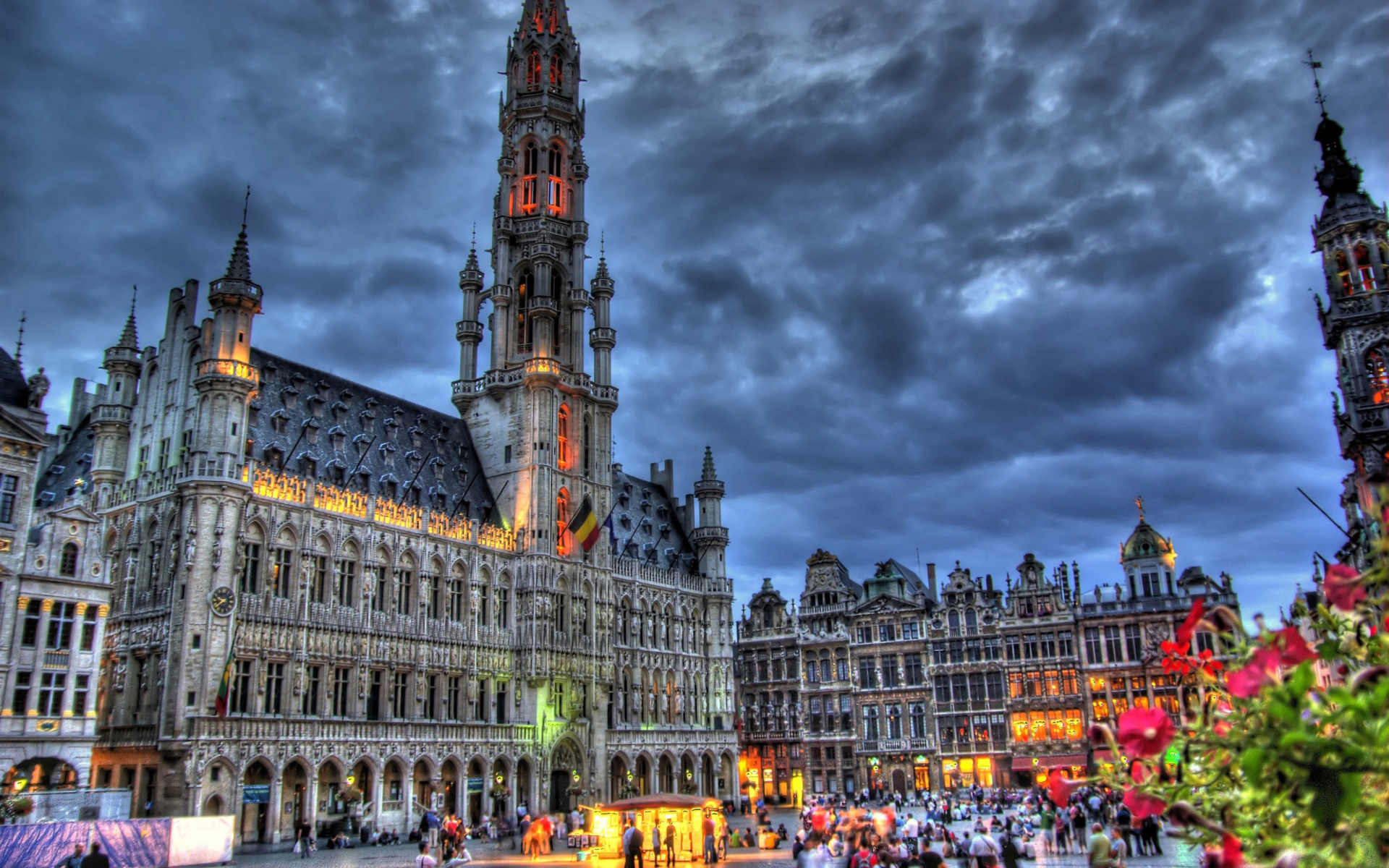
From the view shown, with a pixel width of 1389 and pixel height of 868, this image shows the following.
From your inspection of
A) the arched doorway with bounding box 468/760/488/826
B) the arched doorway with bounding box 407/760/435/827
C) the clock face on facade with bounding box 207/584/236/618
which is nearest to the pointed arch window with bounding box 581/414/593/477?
the arched doorway with bounding box 468/760/488/826

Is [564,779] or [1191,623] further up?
[1191,623]

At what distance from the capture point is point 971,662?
2872 inches

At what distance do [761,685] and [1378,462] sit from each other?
160 feet

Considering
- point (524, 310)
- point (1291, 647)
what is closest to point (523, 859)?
point (1291, 647)

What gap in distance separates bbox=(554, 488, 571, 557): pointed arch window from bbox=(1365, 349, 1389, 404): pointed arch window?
142 feet

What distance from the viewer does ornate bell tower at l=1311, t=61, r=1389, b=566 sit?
47062mm

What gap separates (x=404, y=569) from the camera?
51656 millimetres

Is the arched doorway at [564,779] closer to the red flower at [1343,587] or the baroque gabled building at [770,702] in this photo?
the baroque gabled building at [770,702]

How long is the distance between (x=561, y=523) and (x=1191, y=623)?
57.2 m

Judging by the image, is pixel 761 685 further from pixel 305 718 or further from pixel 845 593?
pixel 305 718

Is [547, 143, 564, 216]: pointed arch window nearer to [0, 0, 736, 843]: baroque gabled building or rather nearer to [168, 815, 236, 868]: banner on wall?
[0, 0, 736, 843]: baroque gabled building

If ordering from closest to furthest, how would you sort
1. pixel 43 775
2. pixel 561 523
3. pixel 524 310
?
pixel 43 775 < pixel 561 523 < pixel 524 310

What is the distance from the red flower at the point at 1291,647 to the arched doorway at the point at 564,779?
185ft

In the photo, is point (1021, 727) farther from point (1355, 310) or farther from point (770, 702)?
point (1355, 310)
